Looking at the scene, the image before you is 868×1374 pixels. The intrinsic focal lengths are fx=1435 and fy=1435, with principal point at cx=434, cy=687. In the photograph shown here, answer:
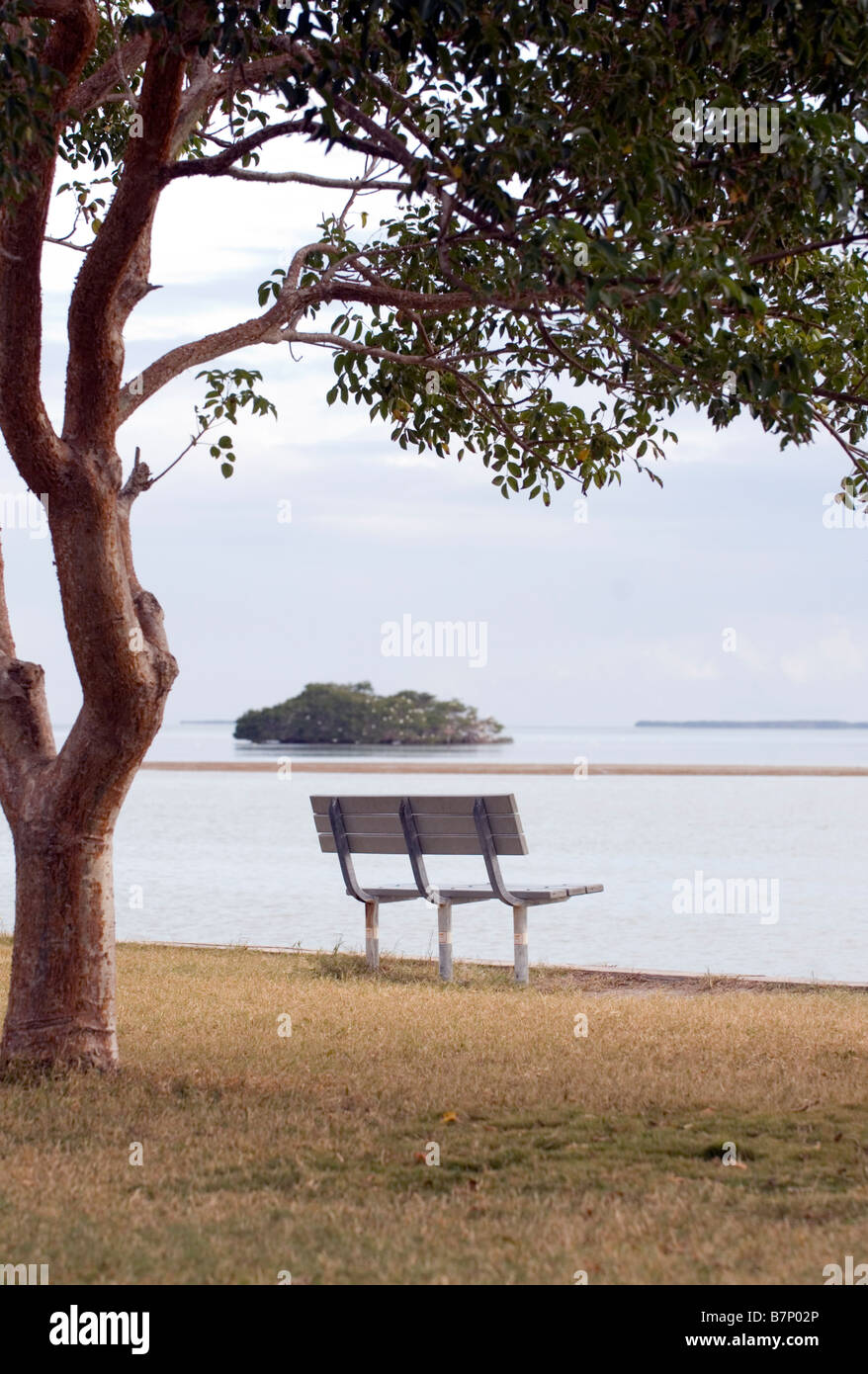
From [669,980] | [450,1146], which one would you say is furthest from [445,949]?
[450,1146]

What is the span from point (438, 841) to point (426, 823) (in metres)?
0.15

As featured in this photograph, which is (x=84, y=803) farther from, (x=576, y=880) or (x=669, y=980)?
(x=576, y=880)

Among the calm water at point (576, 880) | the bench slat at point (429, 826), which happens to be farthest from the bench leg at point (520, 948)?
the calm water at point (576, 880)

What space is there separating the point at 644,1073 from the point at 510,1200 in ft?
6.58

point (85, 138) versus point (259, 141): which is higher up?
point (85, 138)

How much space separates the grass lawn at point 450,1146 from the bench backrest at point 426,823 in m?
1.45

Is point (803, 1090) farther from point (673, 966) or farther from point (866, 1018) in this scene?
point (673, 966)

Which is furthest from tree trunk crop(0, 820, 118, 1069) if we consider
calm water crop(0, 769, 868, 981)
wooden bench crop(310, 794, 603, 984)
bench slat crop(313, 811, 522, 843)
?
calm water crop(0, 769, 868, 981)

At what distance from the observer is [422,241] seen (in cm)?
773

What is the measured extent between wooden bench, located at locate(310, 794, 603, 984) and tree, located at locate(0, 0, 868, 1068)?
2887 mm

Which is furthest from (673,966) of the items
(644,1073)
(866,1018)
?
(644,1073)

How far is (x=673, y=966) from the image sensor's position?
10.6 m

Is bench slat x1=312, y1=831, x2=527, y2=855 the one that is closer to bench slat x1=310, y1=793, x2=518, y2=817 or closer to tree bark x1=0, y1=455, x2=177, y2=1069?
bench slat x1=310, y1=793, x2=518, y2=817

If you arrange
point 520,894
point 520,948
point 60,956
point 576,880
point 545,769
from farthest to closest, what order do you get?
point 545,769, point 576,880, point 520,894, point 520,948, point 60,956
